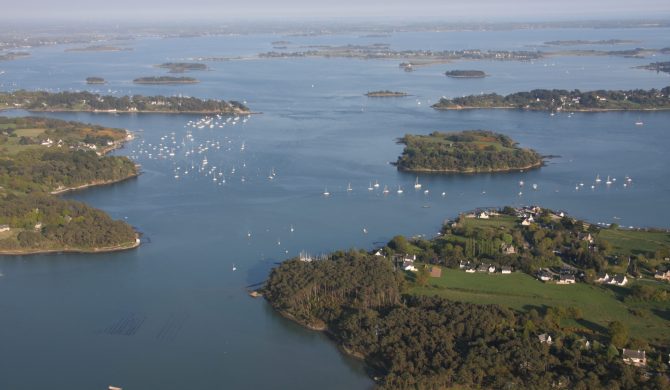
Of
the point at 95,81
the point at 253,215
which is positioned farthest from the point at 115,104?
the point at 253,215

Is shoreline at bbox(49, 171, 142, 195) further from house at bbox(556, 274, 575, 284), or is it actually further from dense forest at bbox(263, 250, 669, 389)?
house at bbox(556, 274, 575, 284)

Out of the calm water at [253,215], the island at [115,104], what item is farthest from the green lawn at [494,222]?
the island at [115,104]

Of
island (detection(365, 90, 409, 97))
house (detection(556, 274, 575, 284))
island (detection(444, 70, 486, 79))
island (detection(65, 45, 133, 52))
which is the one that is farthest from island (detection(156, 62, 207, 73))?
house (detection(556, 274, 575, 284))

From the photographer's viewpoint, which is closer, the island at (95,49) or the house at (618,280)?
the house at (618,280)

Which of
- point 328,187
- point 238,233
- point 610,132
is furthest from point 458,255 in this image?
point 610,132

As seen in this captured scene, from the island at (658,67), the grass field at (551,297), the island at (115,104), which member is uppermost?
the island at (658,67)

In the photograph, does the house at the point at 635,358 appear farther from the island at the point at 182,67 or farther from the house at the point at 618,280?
the island at the point at 182,67

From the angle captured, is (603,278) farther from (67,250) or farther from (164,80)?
(164,80)
